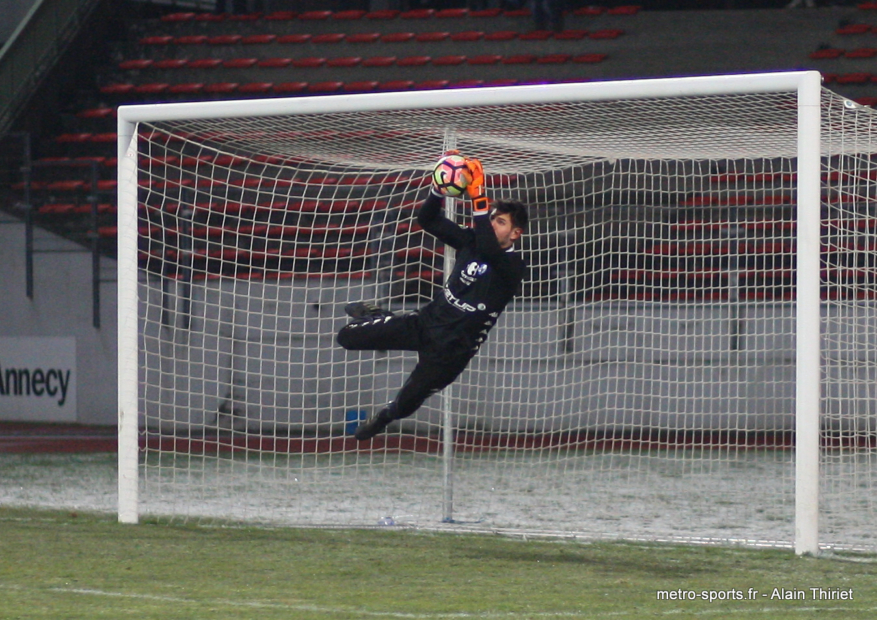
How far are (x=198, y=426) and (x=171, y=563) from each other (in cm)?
482

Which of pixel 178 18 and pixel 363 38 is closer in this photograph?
pixel 363 38

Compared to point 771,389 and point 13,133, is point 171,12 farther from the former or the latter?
point 771,389

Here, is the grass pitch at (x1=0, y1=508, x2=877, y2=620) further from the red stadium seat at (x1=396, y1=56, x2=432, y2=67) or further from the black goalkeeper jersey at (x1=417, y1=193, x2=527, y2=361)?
the red stadium seat at (x1=396, y1=56, x2=432, y2=67)

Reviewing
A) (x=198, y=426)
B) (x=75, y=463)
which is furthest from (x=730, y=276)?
(x=75, y=463)

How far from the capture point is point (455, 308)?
6445 mm

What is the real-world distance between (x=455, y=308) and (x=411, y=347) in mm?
329

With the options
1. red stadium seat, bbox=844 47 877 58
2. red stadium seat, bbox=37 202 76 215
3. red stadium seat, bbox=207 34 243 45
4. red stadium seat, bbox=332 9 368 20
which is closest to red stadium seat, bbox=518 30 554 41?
red stadium seat, bbox=332 9 368 20

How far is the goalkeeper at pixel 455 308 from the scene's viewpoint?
628 centimetres

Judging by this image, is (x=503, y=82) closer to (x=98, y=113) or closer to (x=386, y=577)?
(x=98, y=113)

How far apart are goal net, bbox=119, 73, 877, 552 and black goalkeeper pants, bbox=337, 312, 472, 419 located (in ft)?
4.66

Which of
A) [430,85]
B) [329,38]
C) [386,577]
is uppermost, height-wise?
[329,38]

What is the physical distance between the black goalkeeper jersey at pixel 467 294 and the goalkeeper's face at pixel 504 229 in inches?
2.2

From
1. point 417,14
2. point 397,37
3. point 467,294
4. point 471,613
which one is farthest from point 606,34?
point 471,613

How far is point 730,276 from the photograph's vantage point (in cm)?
1066
